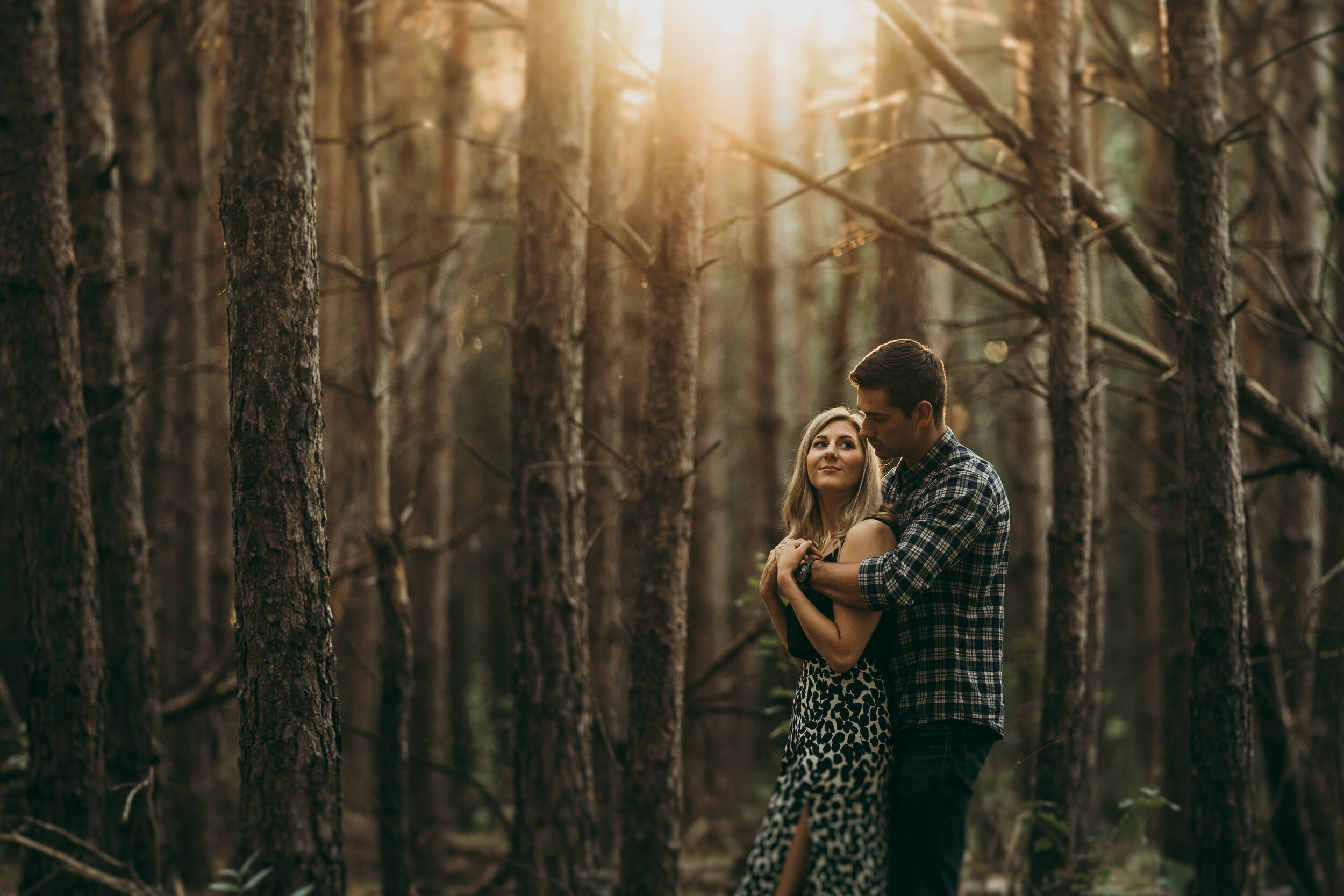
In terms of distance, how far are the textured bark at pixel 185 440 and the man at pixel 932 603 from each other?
7303mm

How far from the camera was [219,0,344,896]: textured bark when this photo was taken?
4.30 meters

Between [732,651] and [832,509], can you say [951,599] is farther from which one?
[732,651]

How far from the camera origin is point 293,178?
447 centimetres

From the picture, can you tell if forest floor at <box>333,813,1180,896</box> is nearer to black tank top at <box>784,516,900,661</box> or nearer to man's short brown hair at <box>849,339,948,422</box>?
black tank top at <box>784,516,900,661</box>

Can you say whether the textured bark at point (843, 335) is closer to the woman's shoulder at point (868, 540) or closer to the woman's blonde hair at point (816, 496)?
the woman's blonde hair at point (816, 496)

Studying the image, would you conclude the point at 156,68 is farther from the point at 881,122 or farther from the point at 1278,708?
A: the point at 1278,708

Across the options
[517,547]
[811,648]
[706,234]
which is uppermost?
[706,234]

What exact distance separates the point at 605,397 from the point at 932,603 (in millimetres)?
4575

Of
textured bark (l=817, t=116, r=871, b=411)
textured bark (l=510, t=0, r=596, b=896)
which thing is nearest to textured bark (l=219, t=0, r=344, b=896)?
A: textured bark (l=510, t=0, r=596, b=896)

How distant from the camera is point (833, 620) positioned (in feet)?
11.2

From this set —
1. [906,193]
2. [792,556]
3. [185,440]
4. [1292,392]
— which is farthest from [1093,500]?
[185,440]

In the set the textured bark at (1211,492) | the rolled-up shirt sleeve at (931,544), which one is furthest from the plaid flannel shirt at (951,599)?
the textured bark at (1211,492)

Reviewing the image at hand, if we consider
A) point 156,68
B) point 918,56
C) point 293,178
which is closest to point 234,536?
point 293,178

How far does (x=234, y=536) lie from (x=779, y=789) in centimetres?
250
